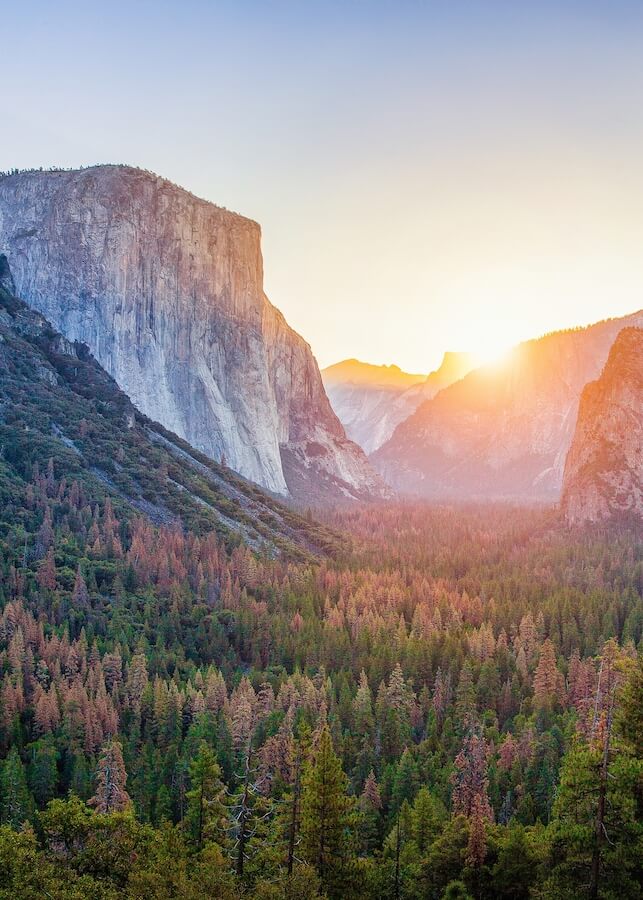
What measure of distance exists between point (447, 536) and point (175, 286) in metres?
73.6

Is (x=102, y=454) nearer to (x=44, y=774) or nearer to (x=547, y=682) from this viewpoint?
(x=44, y=774)

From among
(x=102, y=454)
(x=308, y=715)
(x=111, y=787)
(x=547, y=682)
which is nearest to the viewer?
(x=111, y=787)

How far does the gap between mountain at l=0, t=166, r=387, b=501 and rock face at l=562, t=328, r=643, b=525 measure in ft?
222

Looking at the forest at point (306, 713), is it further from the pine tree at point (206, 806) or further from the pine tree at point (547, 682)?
the pine tree at point (547, 682)

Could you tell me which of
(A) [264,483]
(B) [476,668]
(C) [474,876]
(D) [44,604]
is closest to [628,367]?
(A) [264,483]

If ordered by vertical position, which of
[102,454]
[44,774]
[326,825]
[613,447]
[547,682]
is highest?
[613,447]

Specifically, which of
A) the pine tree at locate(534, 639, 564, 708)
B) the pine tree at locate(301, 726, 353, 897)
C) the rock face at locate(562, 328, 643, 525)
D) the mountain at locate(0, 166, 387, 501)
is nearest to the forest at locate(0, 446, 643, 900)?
the pine tree at locate(301, 726, 353, 897)

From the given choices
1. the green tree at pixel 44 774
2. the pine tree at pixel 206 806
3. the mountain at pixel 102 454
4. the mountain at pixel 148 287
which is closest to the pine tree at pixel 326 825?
the pine tree at pixel 206 806

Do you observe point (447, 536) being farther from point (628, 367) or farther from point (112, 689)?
point (112, 689)

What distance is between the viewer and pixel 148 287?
154m

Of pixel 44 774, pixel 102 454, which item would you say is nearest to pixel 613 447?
pixel 102 454

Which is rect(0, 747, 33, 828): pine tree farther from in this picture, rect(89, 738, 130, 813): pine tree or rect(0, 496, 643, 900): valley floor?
rect(89, 738, 130, 813): pine tree

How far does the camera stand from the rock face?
148 meters

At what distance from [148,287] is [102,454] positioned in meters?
48.8
